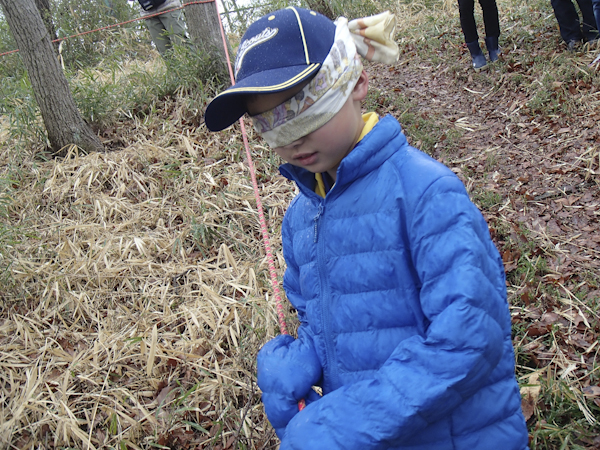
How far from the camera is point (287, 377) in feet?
4.85

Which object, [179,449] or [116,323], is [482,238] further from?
[116,323]

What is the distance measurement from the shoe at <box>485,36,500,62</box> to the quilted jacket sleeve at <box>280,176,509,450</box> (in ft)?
18.1

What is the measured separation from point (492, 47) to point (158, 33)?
15.4 ft

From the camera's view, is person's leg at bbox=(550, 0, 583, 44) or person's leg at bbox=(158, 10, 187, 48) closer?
person's leg at bbox=(550, 0, 583, 44)

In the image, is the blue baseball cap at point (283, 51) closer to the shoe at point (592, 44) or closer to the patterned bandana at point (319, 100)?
the patterned bandana at point (319, 100)

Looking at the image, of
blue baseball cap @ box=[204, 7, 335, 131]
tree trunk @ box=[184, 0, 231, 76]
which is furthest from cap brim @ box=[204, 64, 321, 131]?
tree trunk @ box=[184, 0, 231, 76]

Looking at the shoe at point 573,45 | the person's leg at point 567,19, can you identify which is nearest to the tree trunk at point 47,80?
the person's leg at point 567,19

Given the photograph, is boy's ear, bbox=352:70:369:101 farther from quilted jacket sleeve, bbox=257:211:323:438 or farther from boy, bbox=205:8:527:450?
quilted jacket sleeve, bbox=257:211:323:438

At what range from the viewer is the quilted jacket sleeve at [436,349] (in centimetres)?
104

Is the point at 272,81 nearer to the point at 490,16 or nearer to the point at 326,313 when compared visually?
the point at 326,313

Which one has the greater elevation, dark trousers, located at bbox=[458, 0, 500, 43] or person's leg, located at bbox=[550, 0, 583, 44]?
dark trousers, located at bbox=[458, 0, 500, 43]

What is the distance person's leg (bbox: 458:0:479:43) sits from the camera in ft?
18.1

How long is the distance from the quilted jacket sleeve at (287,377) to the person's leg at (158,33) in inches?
233

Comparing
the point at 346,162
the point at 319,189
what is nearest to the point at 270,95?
the point at 346,162
